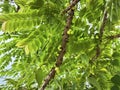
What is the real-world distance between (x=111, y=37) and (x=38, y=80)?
65cm

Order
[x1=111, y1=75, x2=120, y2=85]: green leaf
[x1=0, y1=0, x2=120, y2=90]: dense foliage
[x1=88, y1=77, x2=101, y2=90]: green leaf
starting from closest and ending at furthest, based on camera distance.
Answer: [x1=0, y1=0, x2=120, y2=90]: dense foliage < [x1=88, y1=77, x2=101, y2=90]: green leaf < [x1=111, y1=75, x2=120, y2=85]: green leaf

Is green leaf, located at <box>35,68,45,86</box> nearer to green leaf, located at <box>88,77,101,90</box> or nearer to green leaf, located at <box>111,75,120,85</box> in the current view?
green leaf, located at <box>88,77,101,90</box>

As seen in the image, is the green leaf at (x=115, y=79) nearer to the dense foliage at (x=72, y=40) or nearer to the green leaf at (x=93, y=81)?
the dense foliage at (x=72, y=40)

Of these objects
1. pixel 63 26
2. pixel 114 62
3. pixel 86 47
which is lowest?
pixel 114 62

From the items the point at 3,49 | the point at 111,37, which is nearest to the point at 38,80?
the point at 111,37

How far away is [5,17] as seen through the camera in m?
1.93

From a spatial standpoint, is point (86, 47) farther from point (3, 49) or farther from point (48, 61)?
point (3, 49)

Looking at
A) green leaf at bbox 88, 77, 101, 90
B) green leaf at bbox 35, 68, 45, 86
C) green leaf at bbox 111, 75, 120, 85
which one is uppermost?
green leaf at bbox 35, 68, 45, 86

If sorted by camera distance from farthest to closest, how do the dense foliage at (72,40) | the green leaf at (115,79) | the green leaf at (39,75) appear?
the green leaf at (115,79), the green leaf at (39,75), the dense foliage at (72,40)

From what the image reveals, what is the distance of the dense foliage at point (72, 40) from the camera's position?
6.73 feet

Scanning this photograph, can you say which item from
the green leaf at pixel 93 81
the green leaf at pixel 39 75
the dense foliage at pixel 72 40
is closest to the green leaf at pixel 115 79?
the dense foliage at pixel 72 40

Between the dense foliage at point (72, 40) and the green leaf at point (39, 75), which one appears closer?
the dense foliage at point (72, 40)

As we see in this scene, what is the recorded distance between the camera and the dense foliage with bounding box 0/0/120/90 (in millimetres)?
2051

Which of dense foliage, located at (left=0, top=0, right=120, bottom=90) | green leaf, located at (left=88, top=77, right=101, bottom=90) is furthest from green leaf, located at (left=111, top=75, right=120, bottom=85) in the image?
green leaf, located at (left=88, top=77, right=101, bottom=90)
